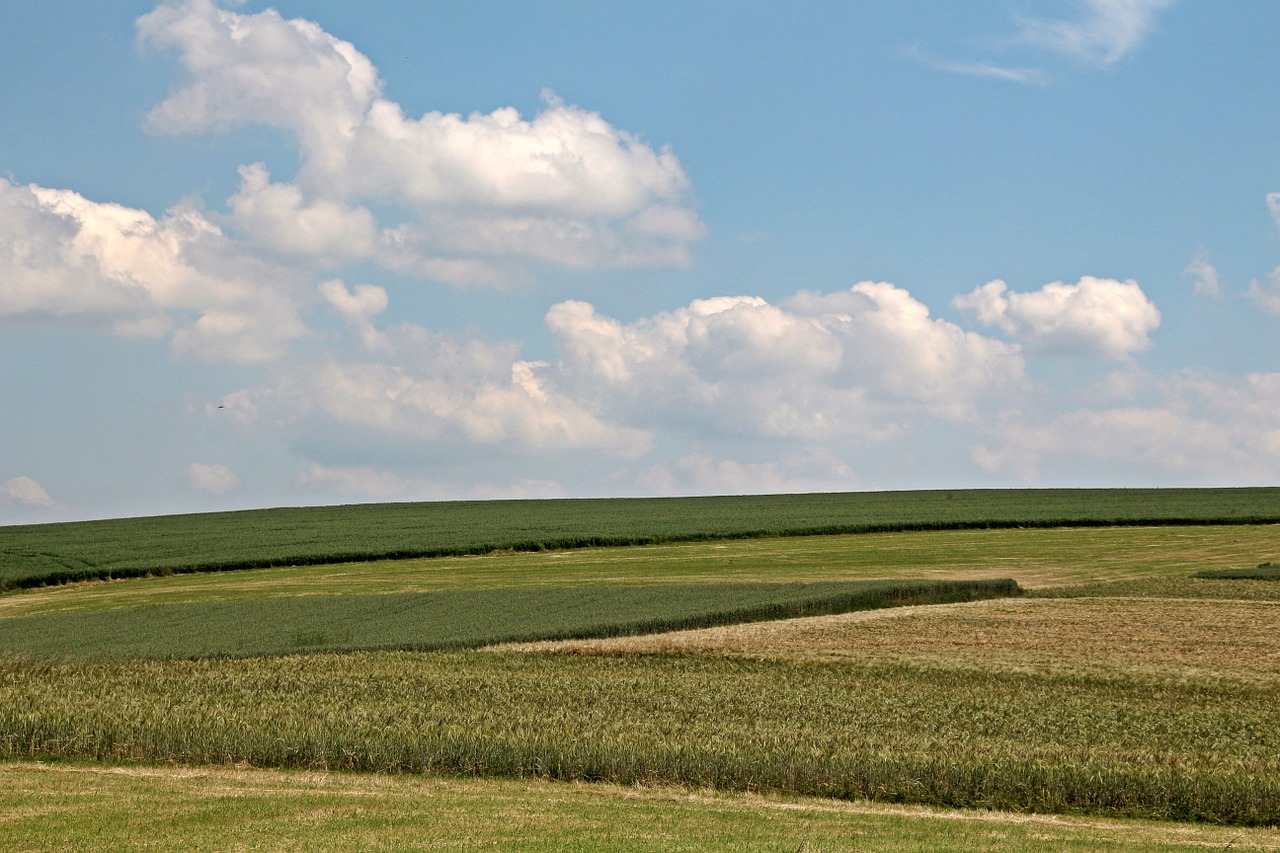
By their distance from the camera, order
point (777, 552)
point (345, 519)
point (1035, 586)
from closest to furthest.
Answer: point (1035, 586) < point (777, 552) < point (345, 519)

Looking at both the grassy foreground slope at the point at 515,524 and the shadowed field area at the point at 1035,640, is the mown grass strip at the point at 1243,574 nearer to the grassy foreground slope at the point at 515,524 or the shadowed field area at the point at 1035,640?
the shadowed field area at the point at 1035,640

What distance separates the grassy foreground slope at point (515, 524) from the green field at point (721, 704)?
19.9 meters

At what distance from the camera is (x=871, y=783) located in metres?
19.1

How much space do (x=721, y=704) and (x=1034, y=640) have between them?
12826 millimetres

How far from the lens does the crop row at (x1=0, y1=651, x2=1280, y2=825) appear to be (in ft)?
61.6

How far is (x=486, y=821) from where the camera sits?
16328 millimetres

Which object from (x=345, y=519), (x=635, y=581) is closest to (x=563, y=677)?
(x=635, y=581)

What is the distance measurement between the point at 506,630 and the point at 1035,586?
21959mm

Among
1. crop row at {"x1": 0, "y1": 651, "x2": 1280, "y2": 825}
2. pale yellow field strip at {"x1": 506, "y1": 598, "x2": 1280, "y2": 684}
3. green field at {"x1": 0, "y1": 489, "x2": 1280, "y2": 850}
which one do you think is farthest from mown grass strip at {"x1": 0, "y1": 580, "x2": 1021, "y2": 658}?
crop row at {"x1": 0, "y1": 651, "x2": 1280, "y2": 825}

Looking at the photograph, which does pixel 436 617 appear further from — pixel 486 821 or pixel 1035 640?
pixel 486 821

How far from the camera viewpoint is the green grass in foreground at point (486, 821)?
49.6 feet

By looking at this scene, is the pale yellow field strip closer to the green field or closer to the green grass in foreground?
the green field

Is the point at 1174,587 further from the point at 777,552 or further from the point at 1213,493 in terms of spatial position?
the point at 1213,493

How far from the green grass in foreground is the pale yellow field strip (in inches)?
488
